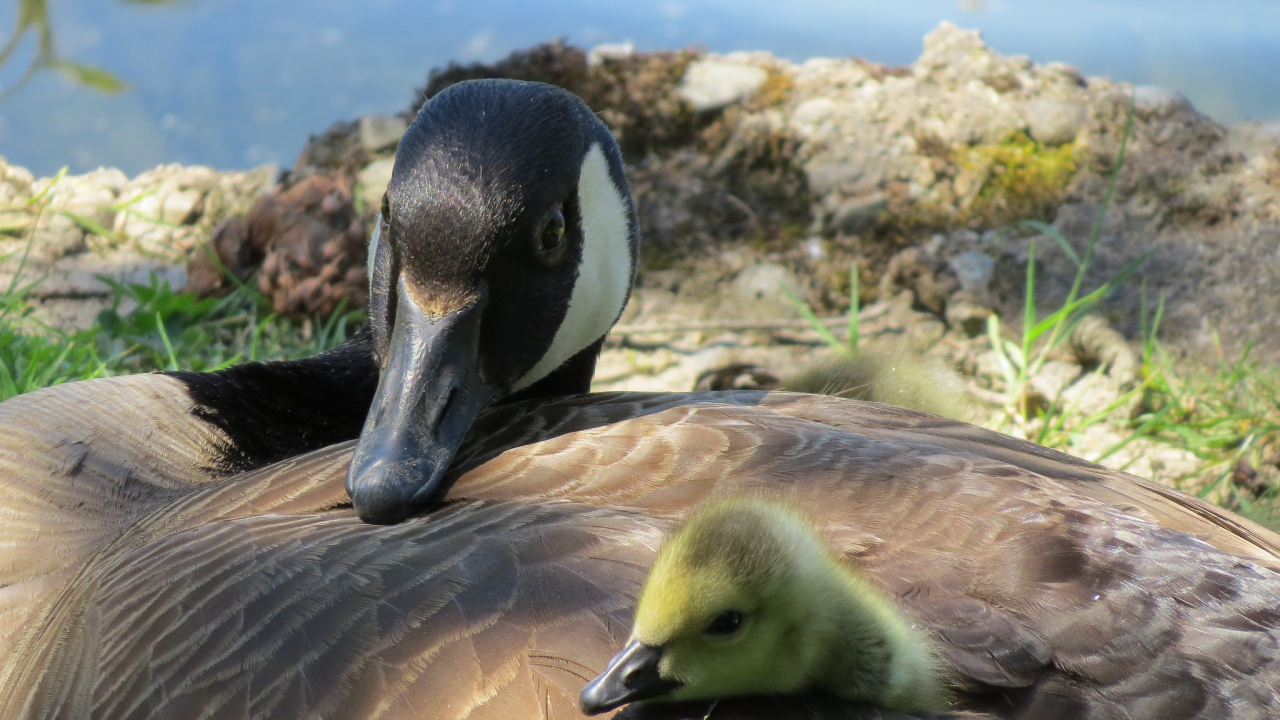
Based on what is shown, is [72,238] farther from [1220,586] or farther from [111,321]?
[1220,586]

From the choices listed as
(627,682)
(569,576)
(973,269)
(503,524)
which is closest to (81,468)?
(503,524)

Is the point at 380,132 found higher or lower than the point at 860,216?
higher

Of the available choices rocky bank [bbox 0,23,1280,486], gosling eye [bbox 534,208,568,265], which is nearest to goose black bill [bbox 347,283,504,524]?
gosling eye [bbox 534,208,568,265]

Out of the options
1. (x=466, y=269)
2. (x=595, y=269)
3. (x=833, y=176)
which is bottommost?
(x=833, y=176)

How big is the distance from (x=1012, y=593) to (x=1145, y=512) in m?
0.49

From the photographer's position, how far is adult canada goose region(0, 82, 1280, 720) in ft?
4.63

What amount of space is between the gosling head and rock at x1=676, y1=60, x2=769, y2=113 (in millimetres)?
4548

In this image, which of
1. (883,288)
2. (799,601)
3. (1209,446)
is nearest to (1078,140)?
(883,288)

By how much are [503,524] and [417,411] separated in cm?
39

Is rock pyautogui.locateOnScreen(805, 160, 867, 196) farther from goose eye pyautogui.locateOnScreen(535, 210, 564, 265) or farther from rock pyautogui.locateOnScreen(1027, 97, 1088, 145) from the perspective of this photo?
goose eye pyautogui.locateOnScreen(535, 210, 564, 265)

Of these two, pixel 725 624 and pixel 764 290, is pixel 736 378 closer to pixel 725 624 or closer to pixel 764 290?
pixel 764 290

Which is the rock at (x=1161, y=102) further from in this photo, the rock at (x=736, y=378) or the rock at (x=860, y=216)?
the rock at (x=736, y=378)

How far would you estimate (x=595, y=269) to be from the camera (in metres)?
2.42

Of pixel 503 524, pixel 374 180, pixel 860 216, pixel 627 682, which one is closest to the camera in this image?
pixel 627 682
